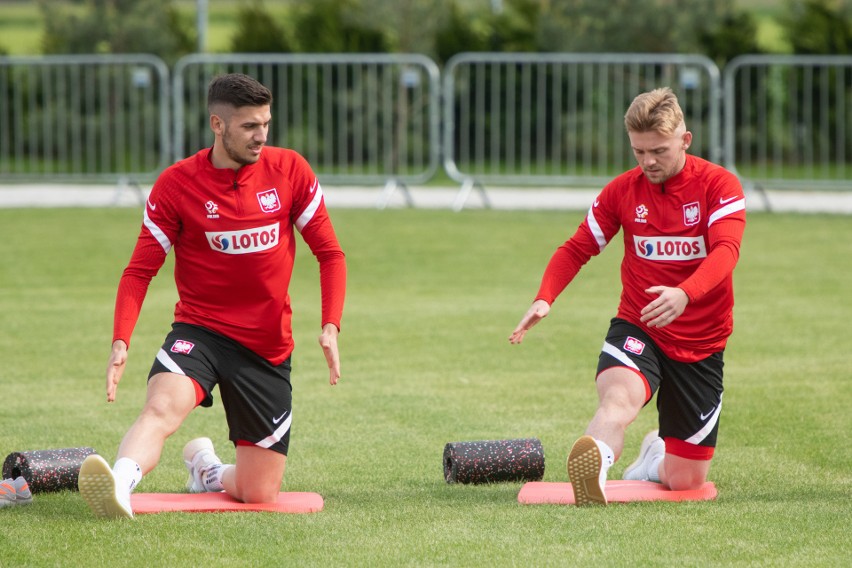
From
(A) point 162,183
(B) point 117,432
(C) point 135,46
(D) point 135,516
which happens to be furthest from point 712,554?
(C) point 135,46

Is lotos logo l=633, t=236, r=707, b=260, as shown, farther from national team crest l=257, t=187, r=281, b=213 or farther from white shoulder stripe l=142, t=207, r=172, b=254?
white shoulder stripe l=142, t=207, r=172, b=254

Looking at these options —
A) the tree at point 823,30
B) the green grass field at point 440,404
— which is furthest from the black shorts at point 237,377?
the tree at point 823,30

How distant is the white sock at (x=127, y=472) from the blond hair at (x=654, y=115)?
2441 mm

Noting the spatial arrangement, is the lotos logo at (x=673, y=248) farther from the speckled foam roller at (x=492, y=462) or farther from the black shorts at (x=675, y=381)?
the speckled foam roller at (x=492, y=462)

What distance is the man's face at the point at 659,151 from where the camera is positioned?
5.76 meters

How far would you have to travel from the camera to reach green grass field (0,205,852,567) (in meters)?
5.05

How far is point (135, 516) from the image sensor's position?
17.8 feet

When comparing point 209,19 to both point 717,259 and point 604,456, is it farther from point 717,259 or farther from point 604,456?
point 604,456

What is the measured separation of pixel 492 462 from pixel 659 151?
5.49 feet

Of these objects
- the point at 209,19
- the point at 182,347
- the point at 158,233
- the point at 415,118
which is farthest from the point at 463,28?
the point at 182,347

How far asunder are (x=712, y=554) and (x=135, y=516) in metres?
2.28

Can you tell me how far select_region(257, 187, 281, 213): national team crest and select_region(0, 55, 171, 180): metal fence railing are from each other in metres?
12.3

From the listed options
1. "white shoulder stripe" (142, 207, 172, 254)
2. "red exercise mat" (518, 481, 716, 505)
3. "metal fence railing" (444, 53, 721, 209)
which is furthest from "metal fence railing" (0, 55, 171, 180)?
"red exercise mat" (518, 481, 716, 505)

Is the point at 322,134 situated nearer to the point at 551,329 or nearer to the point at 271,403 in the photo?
the point at 551,329
